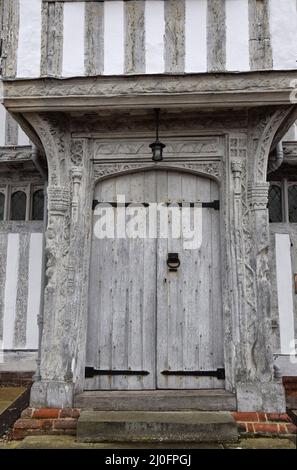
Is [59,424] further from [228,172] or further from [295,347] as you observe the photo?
[295,347]

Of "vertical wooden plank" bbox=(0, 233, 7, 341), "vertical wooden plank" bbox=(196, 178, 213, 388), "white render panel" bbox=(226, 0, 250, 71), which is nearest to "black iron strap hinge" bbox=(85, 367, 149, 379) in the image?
"vertical wooden plank" bbox=(196, 178, 213, 388)

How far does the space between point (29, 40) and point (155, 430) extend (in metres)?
4.49

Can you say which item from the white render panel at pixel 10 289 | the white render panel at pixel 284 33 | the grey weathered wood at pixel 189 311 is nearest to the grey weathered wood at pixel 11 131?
the white render panel at pixel 10 289

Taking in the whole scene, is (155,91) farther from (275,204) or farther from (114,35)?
(275,204)

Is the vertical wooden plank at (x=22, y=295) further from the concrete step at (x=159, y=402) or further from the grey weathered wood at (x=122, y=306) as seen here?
the concrete step at (x=159, y=402)

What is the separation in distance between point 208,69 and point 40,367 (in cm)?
387

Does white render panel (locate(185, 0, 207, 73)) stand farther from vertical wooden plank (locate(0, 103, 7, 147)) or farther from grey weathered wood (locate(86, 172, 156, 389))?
vertical wooden plank (locate(0, 103, 7, 147))

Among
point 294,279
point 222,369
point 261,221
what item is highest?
point 261,221

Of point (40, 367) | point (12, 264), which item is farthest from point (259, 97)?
point (12, 264)

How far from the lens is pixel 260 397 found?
477 centimetres

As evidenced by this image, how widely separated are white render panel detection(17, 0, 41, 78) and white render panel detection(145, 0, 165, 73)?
1261 mm

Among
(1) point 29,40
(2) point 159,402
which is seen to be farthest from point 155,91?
(2) point 159,402
